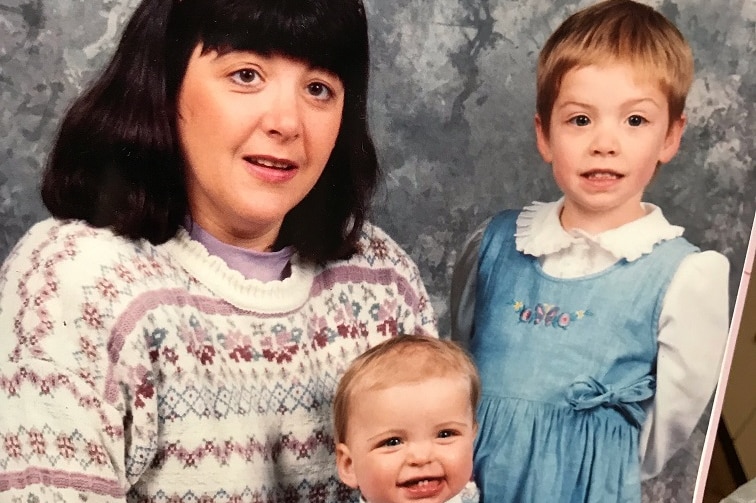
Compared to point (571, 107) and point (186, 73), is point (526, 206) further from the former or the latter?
point (186, 73)

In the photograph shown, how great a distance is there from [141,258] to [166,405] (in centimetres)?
13

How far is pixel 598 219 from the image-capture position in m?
0.83

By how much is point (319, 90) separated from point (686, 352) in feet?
1.49

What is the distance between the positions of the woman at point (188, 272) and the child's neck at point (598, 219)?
0.22 meters

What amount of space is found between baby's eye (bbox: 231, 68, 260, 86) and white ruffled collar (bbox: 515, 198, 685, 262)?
30cm

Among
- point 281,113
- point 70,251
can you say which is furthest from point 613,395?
point 70,251

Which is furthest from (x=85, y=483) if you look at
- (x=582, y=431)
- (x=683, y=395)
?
(x=683, y=395)

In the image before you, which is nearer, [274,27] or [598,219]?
[274,27]

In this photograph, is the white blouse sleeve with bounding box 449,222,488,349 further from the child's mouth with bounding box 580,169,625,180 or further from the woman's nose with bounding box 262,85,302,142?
the woman's nose with bounding box 262,85,302,142

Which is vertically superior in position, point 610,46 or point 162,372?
point 610,46

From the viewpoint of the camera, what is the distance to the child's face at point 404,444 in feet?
2.45

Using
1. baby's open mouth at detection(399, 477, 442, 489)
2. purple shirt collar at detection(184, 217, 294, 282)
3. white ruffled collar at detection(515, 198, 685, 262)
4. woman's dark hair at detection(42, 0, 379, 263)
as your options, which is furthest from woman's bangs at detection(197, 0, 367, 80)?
baby's open mouth at detection(399, 477, 442, 489)

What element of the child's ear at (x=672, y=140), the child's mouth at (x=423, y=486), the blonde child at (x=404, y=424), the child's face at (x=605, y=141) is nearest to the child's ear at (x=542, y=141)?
the child's face at (x=605, y=141)

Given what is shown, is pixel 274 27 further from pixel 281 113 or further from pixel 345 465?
pixel 345 465
